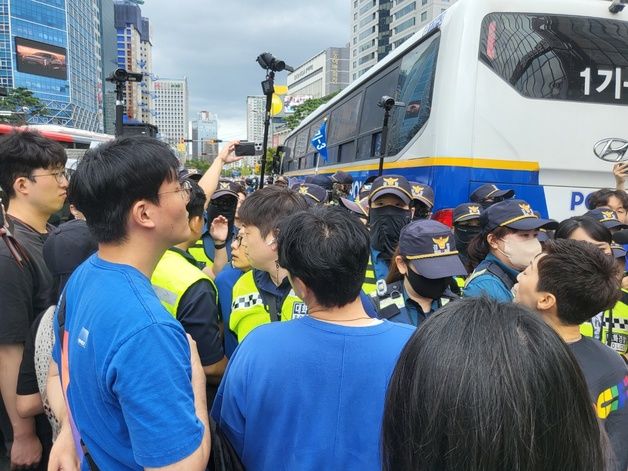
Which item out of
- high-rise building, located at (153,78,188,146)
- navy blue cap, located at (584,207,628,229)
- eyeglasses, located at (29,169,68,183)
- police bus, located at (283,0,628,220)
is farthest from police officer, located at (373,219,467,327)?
high-rise building, located at (153,78,188,146)

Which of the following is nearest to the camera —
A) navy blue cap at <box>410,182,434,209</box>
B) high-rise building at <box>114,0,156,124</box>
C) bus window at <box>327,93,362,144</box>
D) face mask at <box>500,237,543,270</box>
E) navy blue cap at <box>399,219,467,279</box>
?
navy blue cap at <box>399,219,467,279</box>

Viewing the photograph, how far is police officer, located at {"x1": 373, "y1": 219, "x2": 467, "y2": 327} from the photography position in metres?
2.26

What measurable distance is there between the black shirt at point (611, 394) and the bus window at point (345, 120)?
672 centimetres

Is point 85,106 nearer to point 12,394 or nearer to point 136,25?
point 136,25

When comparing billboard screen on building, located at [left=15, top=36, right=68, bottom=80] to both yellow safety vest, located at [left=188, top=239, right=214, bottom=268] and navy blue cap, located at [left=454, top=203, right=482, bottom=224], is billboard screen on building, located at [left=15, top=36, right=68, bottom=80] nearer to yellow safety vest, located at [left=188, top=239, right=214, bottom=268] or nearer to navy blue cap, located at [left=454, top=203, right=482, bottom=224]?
yellow safety vest, located at [left=188, top=239, right=214, bottom=268]

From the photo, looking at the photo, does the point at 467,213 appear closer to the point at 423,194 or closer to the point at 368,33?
the point at 423,194

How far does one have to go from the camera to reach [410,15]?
2427 inches

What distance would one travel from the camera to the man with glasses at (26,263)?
78.2 inches

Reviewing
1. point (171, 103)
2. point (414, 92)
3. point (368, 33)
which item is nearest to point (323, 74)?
point (368, 33)

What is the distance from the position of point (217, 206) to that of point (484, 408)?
3167 mm

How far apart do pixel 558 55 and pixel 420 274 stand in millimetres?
3974

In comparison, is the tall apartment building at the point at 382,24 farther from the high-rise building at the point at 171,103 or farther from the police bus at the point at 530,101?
the high-rise building at the point at 171,103

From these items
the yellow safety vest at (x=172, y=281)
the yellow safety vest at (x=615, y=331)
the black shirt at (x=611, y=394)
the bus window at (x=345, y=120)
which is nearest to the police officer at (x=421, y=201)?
the yellow safety vest at (x=615, y=331)

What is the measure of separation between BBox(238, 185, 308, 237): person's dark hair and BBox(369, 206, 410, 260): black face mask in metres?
1.35
